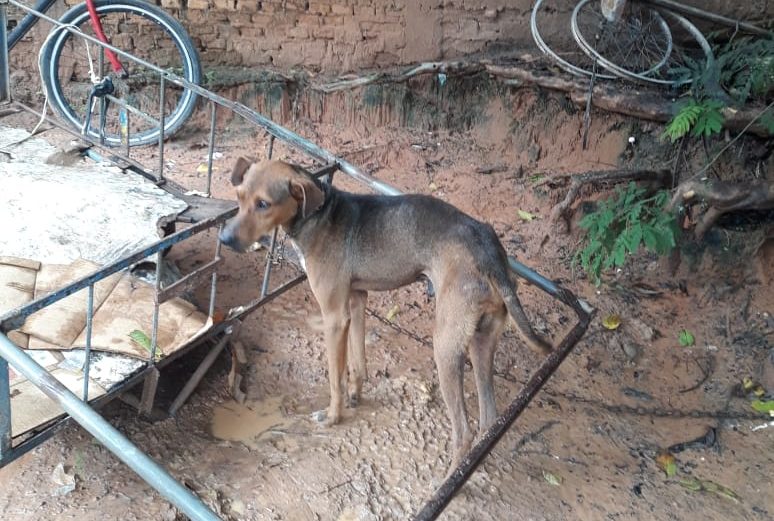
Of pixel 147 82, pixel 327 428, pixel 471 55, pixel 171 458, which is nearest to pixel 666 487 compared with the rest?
pixel 327 428

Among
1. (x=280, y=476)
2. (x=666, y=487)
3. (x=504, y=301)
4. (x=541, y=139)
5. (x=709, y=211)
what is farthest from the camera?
(x=541, y=139)

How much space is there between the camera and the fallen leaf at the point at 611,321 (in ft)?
18.1

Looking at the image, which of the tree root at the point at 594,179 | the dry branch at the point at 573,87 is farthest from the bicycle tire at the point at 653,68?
the tree root at the point at 594,179

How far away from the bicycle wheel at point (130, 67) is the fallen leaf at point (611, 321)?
14.7ft

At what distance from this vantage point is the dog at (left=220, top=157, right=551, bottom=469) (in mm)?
3484

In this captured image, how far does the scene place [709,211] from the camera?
5523 mm

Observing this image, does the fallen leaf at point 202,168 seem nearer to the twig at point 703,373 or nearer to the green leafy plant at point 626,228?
the green leafy plant at point 626,228

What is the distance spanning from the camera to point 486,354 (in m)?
3.77

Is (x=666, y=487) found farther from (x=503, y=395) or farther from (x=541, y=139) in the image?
(x=541, y=139)

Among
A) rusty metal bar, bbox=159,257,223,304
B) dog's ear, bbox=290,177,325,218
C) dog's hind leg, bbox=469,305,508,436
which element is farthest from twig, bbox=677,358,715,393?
rusty metal bar, bbox=159,257,223,304

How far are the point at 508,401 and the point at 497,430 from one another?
2061mm

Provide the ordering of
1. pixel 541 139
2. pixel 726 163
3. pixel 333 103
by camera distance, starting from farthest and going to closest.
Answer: pixel 333 103
pixel 541 139
pixel 726 163

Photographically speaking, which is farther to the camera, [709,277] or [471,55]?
[471,55]

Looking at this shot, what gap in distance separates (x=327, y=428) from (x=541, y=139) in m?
4.07
